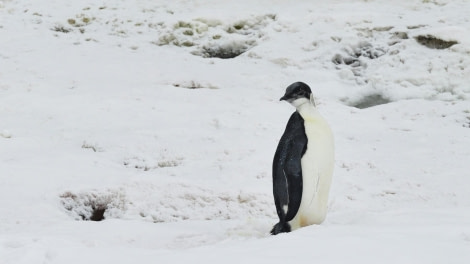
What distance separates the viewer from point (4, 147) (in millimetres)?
6121

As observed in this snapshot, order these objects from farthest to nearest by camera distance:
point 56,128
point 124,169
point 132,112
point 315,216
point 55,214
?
point 132,112 < point 56,128 < point 124,169 < point 55,214 < point 315,216

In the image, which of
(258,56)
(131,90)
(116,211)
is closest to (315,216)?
(116,211)

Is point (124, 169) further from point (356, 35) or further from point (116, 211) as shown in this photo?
point (356, 35)

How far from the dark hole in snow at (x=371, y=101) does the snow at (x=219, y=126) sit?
33 mm

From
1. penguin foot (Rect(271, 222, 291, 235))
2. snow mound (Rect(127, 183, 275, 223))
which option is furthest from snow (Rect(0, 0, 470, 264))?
penguin foot (Rect(271, 222, 291, 235))

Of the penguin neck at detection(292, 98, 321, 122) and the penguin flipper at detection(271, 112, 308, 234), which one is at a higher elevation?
the penguin neck at detection(292, 98, 321, 122)

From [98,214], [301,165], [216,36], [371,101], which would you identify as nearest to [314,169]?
[301,165]

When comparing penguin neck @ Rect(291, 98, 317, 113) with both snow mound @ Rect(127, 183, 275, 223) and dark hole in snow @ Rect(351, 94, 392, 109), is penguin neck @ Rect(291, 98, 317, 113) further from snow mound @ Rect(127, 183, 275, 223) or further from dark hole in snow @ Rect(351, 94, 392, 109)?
dark hole in snow @ Rect(351, 94, 392, 109)

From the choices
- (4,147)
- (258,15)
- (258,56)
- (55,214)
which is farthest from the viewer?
(258,15)

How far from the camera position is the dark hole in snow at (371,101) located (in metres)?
7.81

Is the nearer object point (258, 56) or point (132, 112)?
point (132, 112)

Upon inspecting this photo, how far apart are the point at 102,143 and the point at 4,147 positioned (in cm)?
96

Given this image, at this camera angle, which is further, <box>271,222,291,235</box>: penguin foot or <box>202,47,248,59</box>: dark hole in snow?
<box>202,47,248,59</box>: dark hole in snow

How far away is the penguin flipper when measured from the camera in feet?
12.2
